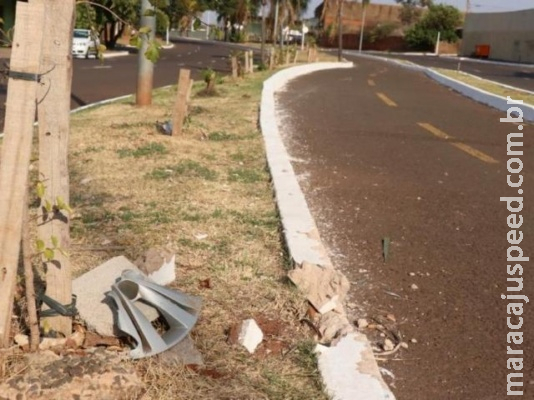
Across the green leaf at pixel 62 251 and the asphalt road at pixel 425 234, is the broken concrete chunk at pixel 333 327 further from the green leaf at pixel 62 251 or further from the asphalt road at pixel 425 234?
the green leaf at pixel 62 251

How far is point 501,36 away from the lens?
207ft

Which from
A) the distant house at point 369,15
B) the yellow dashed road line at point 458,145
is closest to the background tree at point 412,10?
the distant house at point 369,15

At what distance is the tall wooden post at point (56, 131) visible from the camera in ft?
10.0

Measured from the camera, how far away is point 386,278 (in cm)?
456

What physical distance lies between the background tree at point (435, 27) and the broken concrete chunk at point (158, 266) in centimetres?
7698

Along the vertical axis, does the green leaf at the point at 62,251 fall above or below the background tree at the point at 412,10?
below

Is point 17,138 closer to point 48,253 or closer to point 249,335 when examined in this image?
Result: point 48,253

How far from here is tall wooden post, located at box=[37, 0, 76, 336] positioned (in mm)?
3057

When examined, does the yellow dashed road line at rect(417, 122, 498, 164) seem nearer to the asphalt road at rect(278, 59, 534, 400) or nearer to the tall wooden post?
the asphalt road at rect(278, 59, 534, 400)

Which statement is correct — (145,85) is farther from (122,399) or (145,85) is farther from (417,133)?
(122,399)

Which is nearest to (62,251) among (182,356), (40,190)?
(40,190)

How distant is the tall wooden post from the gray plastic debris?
24 centimetres

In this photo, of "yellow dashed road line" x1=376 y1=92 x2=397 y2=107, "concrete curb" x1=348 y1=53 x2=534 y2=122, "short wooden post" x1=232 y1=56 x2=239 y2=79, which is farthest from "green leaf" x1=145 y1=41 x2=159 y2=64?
"short wooden post" x1=232 y1=56 x2=239 y2=79

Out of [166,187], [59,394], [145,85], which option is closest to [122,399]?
[59,394]
